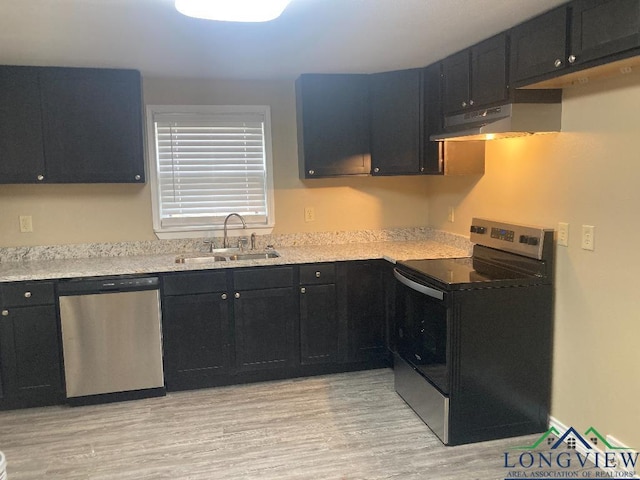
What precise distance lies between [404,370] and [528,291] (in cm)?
94

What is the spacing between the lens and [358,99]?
3.86m

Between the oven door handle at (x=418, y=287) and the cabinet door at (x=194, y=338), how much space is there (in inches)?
46.4

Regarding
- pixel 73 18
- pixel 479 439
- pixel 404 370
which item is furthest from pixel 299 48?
pixel 479 439

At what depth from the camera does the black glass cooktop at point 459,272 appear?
9.12 ft

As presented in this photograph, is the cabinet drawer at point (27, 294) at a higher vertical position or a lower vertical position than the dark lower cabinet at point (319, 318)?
higher

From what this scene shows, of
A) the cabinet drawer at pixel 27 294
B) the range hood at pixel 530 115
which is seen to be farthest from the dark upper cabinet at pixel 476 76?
the cabinet drawer at pixel 27 294

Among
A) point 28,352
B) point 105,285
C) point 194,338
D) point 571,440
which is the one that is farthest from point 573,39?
point 28,352

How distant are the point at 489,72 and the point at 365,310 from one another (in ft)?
5.88

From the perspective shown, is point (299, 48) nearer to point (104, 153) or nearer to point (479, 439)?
point (104, 153)

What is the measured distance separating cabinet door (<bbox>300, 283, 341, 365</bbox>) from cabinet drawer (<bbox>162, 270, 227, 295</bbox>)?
0.57 metres

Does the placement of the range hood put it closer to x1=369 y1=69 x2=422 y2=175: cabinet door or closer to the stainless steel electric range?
the stainless steel electric range

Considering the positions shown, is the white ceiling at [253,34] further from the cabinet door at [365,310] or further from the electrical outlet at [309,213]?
the cabinet door at [365,310]

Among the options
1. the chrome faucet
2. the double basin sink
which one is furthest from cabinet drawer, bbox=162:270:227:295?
the chrome faucet

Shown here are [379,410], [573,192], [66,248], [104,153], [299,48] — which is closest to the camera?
[573,192]
